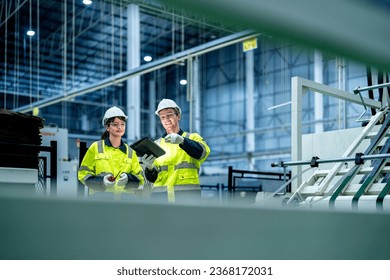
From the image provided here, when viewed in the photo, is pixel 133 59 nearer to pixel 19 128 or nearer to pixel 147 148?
pixel 147 148

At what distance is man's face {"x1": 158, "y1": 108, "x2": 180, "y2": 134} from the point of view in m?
3.92

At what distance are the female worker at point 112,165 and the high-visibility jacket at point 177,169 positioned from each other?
77mm

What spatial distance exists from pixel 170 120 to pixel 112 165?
22.5 inches

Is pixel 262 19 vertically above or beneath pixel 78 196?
above

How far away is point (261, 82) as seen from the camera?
821 inches

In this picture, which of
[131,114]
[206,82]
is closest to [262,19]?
[131,114]

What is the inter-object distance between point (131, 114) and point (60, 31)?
5449mm

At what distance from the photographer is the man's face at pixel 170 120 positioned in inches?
154

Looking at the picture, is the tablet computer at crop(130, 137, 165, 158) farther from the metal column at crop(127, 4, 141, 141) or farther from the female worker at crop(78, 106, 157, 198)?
the metal column at crop(127, 4, 141, 141)

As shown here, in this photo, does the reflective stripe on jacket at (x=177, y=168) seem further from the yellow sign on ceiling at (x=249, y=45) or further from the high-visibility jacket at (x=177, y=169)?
the yellow sign on ceiling at (x=249, y=45)

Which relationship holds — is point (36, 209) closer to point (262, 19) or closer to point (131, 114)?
point (262, 19)

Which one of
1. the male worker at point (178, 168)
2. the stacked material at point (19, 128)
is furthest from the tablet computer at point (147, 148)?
the stacked material at point (19, 128)

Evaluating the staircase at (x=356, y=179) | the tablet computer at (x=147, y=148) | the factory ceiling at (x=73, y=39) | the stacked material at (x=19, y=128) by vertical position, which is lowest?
the staircase at (x=356, y=179)

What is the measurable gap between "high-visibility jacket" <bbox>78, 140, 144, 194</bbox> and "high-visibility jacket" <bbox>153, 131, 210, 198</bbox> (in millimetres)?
206
